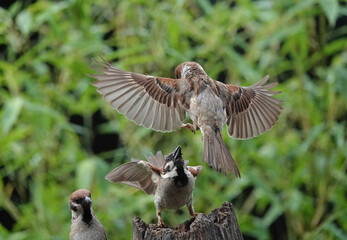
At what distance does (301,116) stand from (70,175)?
6.69 ft

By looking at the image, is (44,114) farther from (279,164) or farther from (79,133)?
(279,164)

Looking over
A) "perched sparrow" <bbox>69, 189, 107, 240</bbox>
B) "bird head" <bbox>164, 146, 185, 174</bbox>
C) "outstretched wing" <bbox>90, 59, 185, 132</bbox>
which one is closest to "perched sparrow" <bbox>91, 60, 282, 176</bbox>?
"outstretched wing" <bbox>90, 59, 185, 132</bbox>

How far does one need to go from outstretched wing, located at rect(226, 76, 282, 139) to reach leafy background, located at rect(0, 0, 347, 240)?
2.77 feet

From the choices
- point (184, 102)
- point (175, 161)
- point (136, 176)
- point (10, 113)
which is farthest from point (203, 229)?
point (10, 113)

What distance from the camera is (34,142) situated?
199 inches

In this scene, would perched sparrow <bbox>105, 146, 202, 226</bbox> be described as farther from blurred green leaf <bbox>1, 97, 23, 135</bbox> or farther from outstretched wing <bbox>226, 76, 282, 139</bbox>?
blurred green leaf <bbox>1, 97, 23, 135</bbox>

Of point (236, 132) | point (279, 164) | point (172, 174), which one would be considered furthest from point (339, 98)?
point (172, 174)

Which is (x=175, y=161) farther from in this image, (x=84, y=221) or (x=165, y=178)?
(x=84, y=221)

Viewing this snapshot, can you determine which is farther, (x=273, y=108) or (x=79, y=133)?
(x=79, y=133)

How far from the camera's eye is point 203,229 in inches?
107

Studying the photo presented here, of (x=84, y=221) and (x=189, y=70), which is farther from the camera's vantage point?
(x=189, y=70)

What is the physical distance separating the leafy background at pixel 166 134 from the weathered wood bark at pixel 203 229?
1801 millimetres

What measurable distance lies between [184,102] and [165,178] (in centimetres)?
49

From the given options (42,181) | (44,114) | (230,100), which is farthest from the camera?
(42,181)
